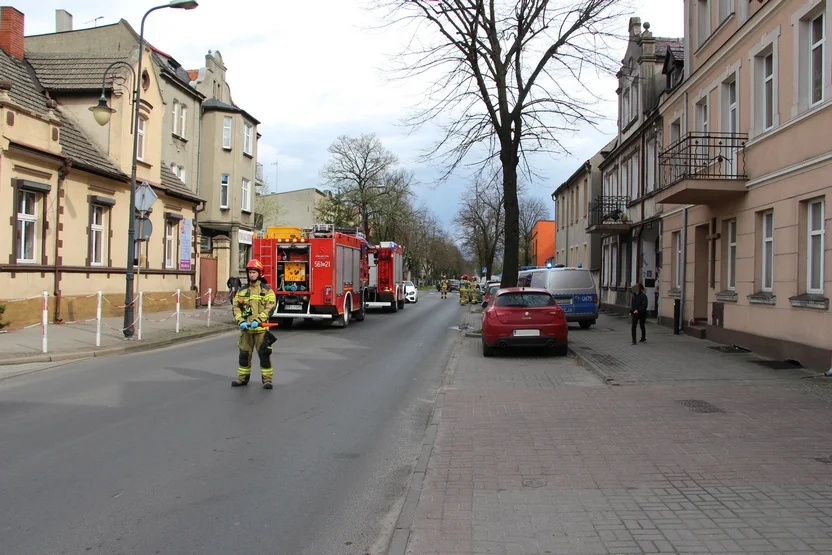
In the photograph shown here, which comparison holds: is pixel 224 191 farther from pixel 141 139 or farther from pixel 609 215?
pixel 609 215

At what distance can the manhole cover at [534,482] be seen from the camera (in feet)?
16.4

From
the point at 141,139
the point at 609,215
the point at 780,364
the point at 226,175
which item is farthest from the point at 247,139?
the point at 780,364

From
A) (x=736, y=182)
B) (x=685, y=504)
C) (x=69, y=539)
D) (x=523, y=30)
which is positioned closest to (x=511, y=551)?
(x=685, y=504)

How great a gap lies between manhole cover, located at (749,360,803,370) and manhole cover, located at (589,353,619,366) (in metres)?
2.52

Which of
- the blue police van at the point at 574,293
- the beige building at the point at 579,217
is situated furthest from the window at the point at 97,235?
the beige building at the point at 579,217

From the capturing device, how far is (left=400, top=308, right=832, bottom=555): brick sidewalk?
13.0 ft

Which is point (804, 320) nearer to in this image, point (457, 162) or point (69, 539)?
point (457, 162)

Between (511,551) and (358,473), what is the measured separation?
2.12 meters

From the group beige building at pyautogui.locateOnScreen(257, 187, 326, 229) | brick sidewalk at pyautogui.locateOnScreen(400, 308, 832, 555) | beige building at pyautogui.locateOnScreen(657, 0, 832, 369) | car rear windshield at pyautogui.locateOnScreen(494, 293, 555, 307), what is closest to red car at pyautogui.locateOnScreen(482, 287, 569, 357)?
car rear windshield at pyautogui.locateOnScreen(494, 293, 555, 307)

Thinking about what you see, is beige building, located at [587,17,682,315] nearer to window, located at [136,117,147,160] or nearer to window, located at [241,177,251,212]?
window, located at [136,117,147,160]

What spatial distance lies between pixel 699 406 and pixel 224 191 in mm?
29189

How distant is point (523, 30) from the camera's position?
16828mm

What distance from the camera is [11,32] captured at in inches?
779

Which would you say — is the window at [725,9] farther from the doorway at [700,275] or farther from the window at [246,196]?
the window at [246,196]
